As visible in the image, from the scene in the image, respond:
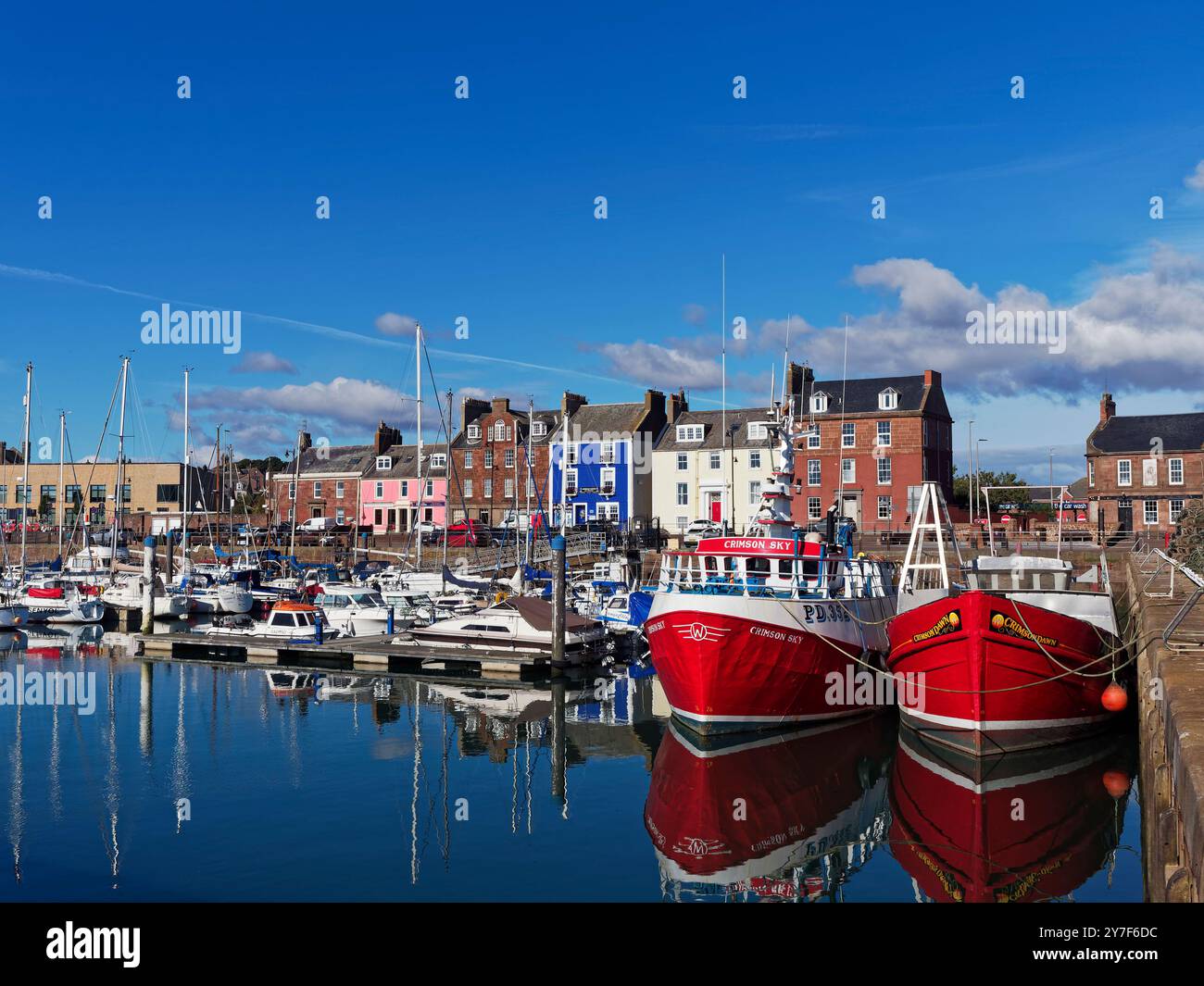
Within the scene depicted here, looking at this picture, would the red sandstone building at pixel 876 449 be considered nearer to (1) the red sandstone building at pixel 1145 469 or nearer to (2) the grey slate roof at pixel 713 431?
(2) the grey slate roof at pixel 713 431

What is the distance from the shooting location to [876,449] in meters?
68.9

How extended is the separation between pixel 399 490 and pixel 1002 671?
235ft

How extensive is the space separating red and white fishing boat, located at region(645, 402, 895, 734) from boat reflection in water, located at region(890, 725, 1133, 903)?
8.90ft

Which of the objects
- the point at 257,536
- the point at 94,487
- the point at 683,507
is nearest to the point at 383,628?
the point at 683,507

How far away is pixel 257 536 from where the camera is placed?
302 ft

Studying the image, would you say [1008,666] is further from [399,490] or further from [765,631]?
[399,490]

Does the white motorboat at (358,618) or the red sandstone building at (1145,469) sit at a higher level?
the red sandstone building at (1145,469)

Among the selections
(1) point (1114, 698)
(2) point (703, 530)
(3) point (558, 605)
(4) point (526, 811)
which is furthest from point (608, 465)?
(4) point (526, 811)

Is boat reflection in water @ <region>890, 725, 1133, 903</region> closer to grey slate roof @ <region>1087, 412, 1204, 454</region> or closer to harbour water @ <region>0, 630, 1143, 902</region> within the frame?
harbour water @ <region>0, 630, 1143, 902</region>

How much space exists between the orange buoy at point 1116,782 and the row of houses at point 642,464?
3272 centimetres

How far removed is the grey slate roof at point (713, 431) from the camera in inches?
2945

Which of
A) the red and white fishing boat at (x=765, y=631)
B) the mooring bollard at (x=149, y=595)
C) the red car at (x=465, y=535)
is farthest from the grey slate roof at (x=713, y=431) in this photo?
the red and white fishing boat at (x=765, y=631)

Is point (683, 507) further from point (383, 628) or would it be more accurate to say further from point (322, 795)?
point (322, 795)
